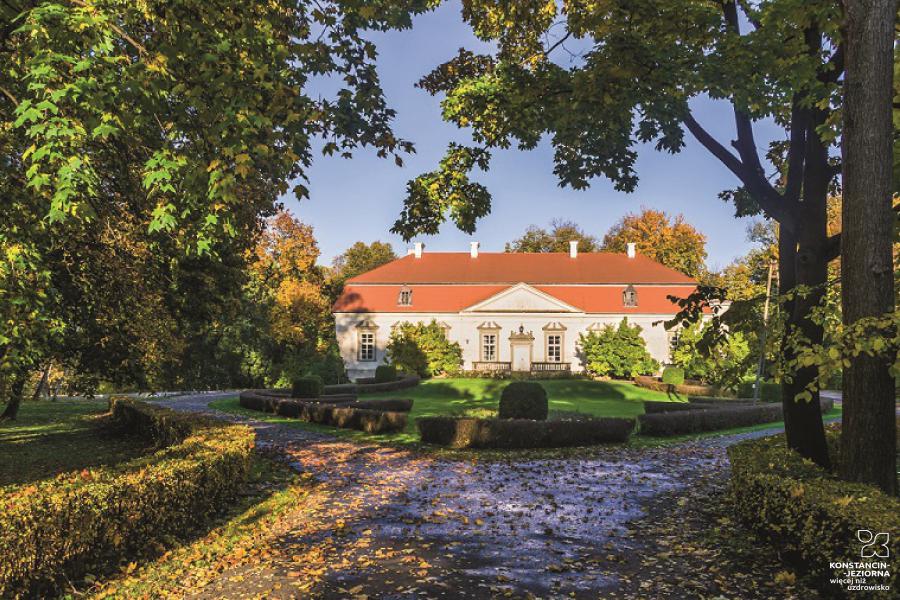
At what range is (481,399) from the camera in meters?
29.9

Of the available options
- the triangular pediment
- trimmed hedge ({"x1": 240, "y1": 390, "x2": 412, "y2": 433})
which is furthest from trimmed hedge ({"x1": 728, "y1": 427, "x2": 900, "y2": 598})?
the triangular pediment

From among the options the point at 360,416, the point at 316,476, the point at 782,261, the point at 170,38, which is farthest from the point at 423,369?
the point at 170,38

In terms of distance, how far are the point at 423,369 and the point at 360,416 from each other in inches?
919

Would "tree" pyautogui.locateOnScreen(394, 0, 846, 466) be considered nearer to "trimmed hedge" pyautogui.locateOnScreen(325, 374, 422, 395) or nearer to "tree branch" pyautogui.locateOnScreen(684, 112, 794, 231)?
"tree branch" pyautogui.locateOnScreen(684, 112, 794, 231)

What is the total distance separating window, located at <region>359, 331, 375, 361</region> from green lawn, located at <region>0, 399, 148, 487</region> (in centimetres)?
2229

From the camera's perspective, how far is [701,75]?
7516mm

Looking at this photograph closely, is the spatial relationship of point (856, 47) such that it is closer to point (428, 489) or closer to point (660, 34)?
point (660, 34)

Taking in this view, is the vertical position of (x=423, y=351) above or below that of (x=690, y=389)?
above

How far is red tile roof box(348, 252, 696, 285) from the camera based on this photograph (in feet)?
150

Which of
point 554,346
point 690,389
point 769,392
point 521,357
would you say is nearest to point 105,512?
point 769,392

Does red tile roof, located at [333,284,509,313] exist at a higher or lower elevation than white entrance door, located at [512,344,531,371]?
higher

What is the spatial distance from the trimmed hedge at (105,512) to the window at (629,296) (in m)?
38.1

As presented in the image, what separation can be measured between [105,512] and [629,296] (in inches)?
1628

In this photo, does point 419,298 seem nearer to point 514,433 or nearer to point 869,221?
point 514,433
